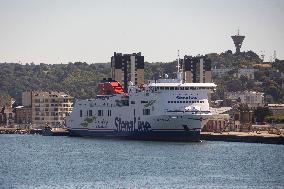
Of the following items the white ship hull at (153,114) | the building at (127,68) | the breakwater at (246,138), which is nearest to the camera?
the white ship hull at (153,114)

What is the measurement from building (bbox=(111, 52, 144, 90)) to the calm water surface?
168 ft

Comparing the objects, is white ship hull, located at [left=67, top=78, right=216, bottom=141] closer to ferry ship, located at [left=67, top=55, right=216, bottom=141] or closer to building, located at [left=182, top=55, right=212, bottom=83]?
ferry ship, located at [left=67, top=55, right=216, bottom=141]

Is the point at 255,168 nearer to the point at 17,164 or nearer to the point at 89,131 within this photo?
the point at 17,164

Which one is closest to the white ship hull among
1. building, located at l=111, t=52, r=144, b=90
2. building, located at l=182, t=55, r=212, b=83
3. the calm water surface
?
the calm water surface

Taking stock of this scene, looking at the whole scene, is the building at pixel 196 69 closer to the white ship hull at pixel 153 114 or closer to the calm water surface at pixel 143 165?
the white ship hull at pixel 153 114

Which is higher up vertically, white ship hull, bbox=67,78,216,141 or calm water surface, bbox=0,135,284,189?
white ship hull, bbox=67,78,216,141

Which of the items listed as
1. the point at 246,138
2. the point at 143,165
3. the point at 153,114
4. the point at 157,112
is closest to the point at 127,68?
the point at 246,138

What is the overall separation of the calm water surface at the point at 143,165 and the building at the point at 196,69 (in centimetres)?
7105

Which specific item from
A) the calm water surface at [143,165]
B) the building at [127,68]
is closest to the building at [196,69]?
the building at [127,68]

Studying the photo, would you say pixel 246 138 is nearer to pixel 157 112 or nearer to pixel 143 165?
pixel 157 112

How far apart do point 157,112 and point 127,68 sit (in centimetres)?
5507

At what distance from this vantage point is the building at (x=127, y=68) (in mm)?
169125

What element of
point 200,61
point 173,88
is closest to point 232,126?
point 173,88

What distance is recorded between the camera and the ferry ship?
373 feet
